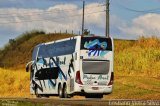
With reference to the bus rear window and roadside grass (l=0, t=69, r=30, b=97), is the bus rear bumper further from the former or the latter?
roadside grass (l=0, t=69, r=30, b=97)

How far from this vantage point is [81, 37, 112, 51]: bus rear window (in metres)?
40.0

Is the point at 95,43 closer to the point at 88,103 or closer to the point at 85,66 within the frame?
the point at 85,66

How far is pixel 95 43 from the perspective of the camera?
40281 mm

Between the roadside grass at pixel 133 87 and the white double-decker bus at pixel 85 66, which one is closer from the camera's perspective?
the white double-decker bus at pixel 85 66

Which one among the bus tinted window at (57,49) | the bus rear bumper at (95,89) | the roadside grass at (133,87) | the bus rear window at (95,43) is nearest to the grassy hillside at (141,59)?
the roadside grass at (133,87)

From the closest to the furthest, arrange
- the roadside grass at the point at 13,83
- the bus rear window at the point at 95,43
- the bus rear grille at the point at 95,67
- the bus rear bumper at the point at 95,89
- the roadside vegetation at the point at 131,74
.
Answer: the bus rear window at the point at 95,43
the bus rear grille at the point at 95,67
the bus rear bumper at the point at 95,89
the roadside vegetation at the point at 131,74
the roadside grass at the point at 13,83

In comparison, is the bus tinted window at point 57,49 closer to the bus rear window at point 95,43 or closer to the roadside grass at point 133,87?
the bus rear window at point 95,43

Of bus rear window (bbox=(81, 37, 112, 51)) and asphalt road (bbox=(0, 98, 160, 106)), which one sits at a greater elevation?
bus rear window (bbox=(81, 37, 112, 51))

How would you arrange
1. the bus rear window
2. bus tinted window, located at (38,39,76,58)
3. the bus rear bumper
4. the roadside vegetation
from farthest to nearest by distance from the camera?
the roadside vegetation → bus tinted window, located at (38,39,76,58) → the bus rear bumper → the bus rear window

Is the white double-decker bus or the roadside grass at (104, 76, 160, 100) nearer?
the white double-decker bus

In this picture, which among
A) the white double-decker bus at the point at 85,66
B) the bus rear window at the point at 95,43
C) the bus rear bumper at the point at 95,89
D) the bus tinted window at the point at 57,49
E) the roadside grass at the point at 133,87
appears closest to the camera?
the bus rear window at the point at 95,43

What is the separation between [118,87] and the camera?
52.2 metres

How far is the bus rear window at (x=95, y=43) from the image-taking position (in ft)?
131

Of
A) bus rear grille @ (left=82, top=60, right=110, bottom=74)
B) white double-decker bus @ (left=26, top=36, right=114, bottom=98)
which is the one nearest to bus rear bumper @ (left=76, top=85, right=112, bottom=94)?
white double-decker bus @ (left=26, top=36, right=114, bottom=98)
